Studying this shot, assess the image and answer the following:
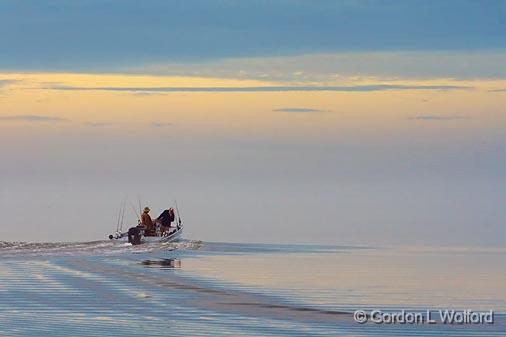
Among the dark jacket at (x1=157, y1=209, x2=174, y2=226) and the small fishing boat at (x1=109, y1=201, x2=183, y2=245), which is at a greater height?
the dark jacket at (x1=157, y1=209, x2=174, y2=226)

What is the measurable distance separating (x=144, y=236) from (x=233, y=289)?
1881 cm

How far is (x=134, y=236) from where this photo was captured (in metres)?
51.4

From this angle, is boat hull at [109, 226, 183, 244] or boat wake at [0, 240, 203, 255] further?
boat hull at [109, 226, 183, 244]

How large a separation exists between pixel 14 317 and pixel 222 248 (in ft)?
76.1

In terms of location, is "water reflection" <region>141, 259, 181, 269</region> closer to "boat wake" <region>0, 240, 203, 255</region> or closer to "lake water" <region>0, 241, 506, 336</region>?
"lake water" <region>0, 241, 506, 336</region>

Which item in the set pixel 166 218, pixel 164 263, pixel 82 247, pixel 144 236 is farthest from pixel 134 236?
pixel 164 263

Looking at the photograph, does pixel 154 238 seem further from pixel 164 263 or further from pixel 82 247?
pixel 164 263

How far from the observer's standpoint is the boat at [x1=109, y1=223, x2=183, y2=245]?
5131 cm

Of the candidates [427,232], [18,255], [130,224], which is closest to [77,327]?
[18,255]

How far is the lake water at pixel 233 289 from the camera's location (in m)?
26.6

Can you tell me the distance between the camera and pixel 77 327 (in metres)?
26.0

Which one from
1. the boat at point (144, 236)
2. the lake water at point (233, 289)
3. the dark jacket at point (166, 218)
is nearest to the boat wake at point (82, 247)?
the lake water at point (233, 289)

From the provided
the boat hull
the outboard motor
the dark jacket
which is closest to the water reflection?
the outboard motor

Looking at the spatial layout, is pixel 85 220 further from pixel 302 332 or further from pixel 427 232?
pixel 302 332
